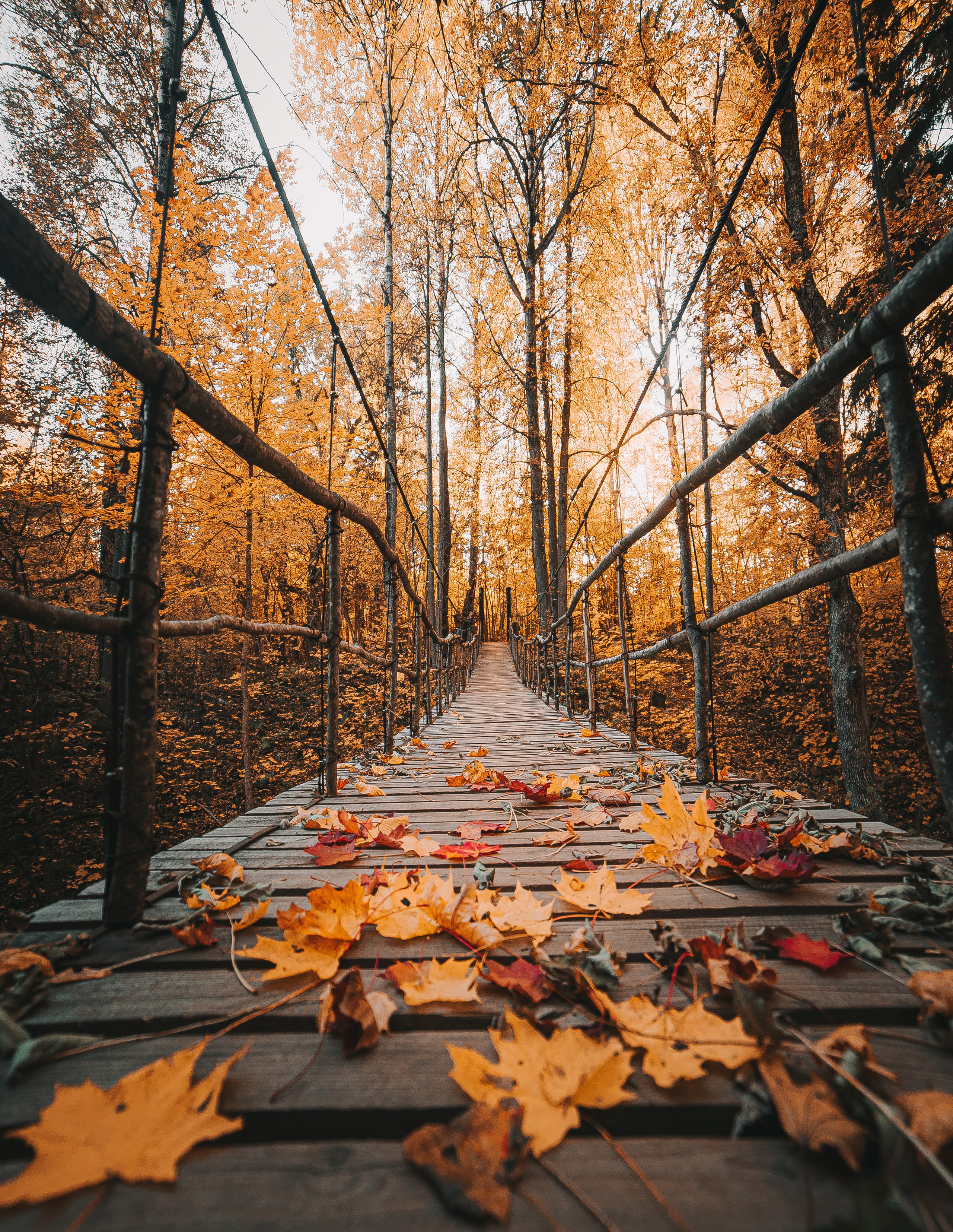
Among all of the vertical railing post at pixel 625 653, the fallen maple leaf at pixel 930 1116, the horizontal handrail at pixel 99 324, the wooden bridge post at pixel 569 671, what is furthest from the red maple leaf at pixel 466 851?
the wooden bridge post at pixel 569 671

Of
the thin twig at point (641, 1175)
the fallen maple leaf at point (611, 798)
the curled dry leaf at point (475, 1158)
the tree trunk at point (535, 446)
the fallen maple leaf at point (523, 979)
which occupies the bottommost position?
the thin twig at point (641, 1175)

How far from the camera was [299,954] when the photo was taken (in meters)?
0.82

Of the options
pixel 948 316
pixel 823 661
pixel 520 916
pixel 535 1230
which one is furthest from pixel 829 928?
pixel 823 661

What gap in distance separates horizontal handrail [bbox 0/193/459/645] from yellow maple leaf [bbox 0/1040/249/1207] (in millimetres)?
972

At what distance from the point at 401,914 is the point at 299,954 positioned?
0.61 feet

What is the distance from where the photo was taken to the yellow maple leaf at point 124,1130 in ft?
1.49

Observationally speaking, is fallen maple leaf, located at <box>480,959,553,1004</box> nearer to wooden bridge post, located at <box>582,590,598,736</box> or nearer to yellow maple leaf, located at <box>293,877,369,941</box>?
yellow maple leaf, located at <box>293,877,369,941</box>

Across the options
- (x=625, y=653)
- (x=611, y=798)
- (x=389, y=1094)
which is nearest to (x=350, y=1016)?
(x=389, y=1094)

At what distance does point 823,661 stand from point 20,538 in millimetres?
10098

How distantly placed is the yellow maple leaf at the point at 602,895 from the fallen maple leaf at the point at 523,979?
0.25 m

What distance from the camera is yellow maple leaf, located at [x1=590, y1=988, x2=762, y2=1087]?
1.89 ft

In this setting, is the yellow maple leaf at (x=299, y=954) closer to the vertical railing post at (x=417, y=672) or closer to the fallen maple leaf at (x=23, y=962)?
the fallen maple leaf at (x=23, y=962)

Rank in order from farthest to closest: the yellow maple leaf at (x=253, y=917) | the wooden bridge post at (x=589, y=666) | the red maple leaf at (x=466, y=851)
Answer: the wooden bridge post at (x=589, y=666) < the red maple leaf at (x=466, y=851) < the yellow maple leaf at (x=253, y=917)

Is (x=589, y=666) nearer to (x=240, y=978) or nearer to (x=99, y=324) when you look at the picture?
(x=240, y=978)
